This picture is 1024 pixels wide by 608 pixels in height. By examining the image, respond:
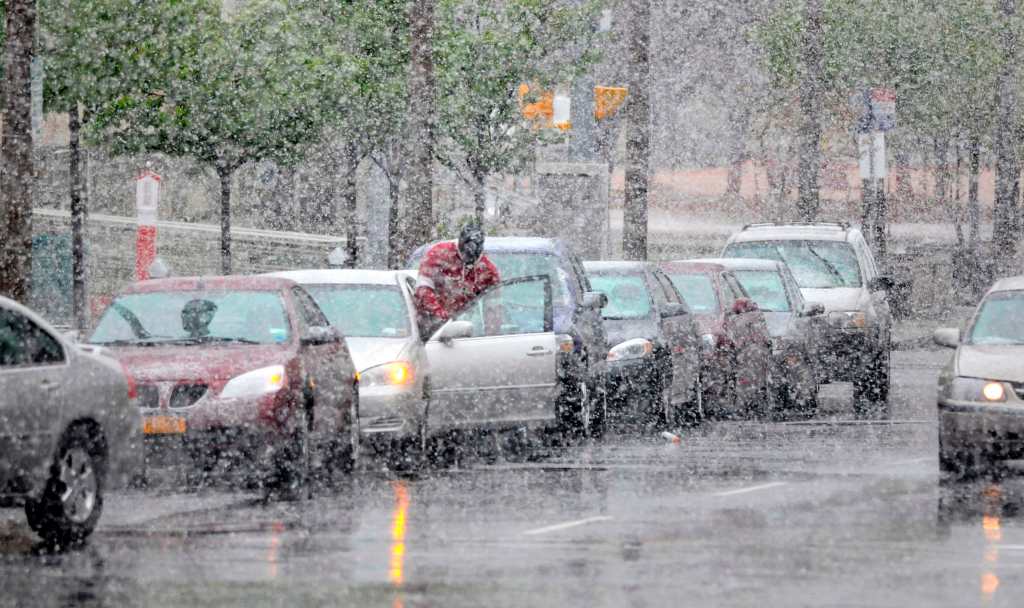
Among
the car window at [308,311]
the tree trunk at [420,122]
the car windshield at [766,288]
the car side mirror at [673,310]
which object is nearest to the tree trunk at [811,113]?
the car windshield at [766,288]

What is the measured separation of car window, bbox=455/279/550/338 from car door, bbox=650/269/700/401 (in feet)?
8.62

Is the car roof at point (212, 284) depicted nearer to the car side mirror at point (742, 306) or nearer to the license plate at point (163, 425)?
the license plate at point (163, 425)

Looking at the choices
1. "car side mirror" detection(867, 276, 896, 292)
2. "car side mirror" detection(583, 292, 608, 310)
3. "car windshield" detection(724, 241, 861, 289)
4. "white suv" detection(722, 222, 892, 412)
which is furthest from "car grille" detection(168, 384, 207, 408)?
"car windshield" detection(724, 241, 861, 289)

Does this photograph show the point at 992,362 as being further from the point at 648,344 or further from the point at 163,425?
the point at 163,425

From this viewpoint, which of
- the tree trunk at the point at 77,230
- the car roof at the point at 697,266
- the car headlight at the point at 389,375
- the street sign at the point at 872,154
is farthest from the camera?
the street sign at the point at 872,154

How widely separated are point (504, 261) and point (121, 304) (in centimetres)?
496

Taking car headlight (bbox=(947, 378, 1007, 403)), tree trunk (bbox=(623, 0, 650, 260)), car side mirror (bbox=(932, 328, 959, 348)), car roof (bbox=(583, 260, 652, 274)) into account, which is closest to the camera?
car headlight (bbox=(947, 378, 1007, 403))

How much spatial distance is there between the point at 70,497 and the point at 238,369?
102 inches

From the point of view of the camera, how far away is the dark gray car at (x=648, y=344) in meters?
19.8

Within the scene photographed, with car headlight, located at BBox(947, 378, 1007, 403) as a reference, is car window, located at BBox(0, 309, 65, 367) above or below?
above

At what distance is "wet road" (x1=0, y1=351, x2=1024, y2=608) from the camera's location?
31.3 ft

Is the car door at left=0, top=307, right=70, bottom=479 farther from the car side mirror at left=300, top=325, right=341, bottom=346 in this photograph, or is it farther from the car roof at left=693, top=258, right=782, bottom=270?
the car roof at left=693, top=258, right=782, bottom=270

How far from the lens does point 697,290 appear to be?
2350 cm

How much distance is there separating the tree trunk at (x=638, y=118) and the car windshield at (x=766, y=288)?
5411 mm
